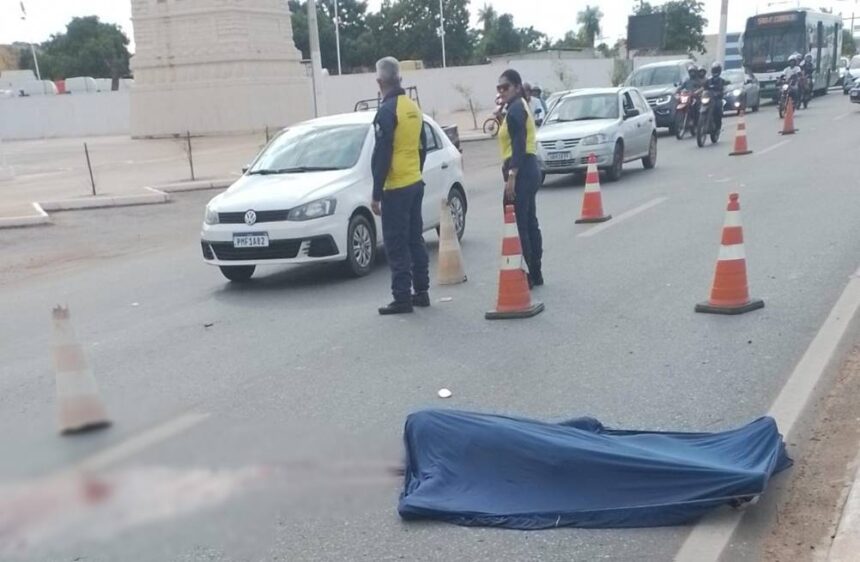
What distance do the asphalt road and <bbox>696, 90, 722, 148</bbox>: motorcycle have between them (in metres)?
9.96

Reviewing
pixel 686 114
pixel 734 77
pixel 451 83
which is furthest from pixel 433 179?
pixel 451 83

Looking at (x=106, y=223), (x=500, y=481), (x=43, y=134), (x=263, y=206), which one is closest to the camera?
(x=500, y=481)

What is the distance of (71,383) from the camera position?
571 cm

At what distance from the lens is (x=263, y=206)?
9586 mm

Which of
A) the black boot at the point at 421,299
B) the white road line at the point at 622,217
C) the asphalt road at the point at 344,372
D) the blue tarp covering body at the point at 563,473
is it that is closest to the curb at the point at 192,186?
the asphalt road at the point at 344,372

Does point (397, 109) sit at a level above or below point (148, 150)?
above

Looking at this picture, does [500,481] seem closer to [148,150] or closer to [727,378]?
[727,378]

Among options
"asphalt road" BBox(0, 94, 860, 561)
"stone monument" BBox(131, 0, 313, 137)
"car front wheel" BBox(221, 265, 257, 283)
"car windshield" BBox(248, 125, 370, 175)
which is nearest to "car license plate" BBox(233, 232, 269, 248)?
"asphalt road" BBox(0, 94, 860, 561)

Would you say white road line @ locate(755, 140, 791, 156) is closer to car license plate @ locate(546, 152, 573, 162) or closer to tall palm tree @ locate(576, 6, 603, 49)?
car license plate @ locate(546, 152, 573, 162)

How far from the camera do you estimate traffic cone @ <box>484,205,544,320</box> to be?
26.3ft

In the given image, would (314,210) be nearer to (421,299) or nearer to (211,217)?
(211,217)

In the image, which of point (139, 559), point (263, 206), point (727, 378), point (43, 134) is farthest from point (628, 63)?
point (139, 559)

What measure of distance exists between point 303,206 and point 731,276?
413cm

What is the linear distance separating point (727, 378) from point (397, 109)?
3482 mm
